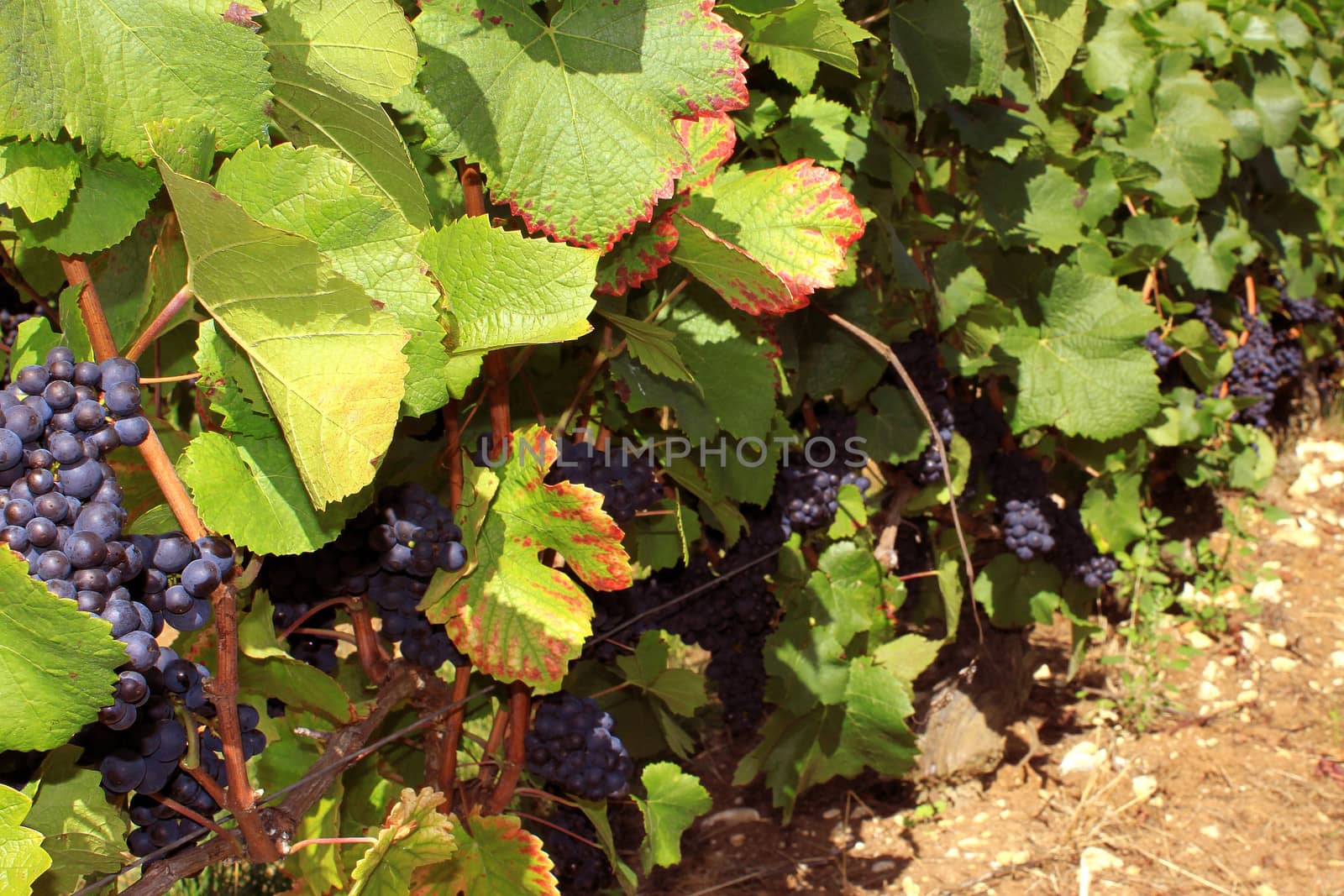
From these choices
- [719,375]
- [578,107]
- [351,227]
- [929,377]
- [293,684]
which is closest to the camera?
[351,227]

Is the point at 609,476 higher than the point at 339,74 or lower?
lower

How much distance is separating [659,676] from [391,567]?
2.36 feet

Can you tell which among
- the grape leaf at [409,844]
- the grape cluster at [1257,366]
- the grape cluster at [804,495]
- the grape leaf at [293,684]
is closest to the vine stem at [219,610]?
the grape leaf at [409,844]

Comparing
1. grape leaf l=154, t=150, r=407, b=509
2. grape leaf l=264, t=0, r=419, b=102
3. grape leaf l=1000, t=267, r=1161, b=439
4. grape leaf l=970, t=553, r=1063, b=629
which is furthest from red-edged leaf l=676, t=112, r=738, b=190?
grape leaf l=970, t=553, r=1063, b=629

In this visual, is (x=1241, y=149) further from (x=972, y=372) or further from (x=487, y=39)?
(x=487, y=39)

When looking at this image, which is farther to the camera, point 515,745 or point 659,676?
point 659,676

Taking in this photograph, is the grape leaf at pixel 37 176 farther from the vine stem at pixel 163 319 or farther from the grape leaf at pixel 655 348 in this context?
the grape leaf at pixel 655 348

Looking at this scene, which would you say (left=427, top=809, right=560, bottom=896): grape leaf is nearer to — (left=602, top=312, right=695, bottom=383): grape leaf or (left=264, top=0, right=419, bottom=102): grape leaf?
(left=602, top=312, right=695, bottom=383): grape leaf

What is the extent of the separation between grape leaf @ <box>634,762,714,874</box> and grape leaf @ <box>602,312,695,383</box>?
0.65 meters

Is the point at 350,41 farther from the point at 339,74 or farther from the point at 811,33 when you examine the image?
the point at 811,33

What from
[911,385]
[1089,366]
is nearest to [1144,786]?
[1089,366]

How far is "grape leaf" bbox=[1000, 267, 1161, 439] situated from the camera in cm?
262

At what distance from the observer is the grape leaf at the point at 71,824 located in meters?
1.08

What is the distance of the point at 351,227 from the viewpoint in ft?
3.18
